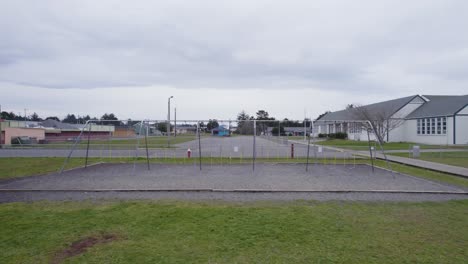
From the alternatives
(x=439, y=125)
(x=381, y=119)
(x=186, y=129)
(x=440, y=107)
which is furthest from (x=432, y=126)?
(x=186, y=129)

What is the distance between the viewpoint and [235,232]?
536 centimetres

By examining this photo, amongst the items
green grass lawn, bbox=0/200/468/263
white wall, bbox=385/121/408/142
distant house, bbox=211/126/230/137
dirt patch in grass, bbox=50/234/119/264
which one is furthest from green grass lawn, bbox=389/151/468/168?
white wall, bbox=385/121/408/142

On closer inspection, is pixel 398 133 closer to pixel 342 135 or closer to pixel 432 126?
pixel 432 126

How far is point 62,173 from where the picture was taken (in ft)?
43.0

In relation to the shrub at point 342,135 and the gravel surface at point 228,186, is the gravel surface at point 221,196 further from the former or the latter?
the shrub at point 342,135

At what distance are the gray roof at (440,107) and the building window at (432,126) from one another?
640 millimetres

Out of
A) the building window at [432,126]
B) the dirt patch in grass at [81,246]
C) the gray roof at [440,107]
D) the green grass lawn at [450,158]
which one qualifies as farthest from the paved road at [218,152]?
the gray roof at [440,107]

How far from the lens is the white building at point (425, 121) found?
33438 mm

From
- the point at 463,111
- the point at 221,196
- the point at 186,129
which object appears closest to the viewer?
the point at 221,196

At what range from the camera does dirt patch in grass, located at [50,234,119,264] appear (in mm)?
4289

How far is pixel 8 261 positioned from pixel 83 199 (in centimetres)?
409

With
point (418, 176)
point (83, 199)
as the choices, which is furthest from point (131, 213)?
point (418, 176)

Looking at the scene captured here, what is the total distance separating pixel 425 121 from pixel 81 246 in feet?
139

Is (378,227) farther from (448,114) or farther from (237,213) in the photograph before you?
(448,114)
